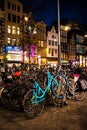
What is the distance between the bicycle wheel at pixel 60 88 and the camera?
8406mm

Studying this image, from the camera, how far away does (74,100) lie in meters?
9.86

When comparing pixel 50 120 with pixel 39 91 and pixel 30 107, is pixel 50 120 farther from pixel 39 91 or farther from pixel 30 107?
pixel 39 91

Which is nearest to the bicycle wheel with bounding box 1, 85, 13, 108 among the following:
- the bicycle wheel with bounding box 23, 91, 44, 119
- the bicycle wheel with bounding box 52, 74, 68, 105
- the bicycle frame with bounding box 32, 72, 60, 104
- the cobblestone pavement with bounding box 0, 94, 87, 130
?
the cobblestone pavement with bounding box 0, 94, 87, 130

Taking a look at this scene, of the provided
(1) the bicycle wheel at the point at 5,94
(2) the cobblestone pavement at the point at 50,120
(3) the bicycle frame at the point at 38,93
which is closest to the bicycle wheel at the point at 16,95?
(2) the cobblestone pavement at the point at 50,120

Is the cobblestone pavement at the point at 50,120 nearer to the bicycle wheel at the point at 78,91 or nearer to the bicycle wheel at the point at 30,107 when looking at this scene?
the bicycle wheel at the point at 30,107

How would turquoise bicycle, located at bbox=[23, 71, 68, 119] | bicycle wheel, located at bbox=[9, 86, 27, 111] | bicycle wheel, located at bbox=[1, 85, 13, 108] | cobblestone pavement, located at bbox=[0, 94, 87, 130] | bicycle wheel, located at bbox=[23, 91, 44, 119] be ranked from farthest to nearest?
bicycle wheel, located at bbox=[1, 85, 13, 108]
bicycle wheel, located at bbox=[9, 86, 27, 111]
turquoise bicycle, located at bbox=[23, 71, 68, 119]
bicycle wheel, located at bbox=[23, 91, 44, 119]
cobblestone pavement, located at bbox=[0, 94, 87, 130]

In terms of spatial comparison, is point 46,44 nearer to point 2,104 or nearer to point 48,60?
point 48,60

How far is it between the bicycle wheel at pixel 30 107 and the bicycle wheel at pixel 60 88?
3.91 ft

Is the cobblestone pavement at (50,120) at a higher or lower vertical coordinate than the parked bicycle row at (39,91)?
lower

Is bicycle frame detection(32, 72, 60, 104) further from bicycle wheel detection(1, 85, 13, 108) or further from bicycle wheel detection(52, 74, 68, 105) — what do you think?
bicycle wheel detection(1, 85, 13, 108)

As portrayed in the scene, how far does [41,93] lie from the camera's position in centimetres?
752

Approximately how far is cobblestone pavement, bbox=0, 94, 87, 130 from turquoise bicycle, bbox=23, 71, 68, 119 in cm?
25

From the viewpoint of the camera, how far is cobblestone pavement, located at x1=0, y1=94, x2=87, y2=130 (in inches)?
238

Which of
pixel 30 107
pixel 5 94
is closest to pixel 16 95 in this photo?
pixel 5 94
